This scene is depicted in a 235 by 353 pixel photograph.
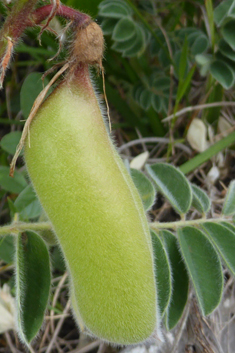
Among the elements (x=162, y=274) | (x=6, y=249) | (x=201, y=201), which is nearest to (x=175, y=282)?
(x=162, y=274)

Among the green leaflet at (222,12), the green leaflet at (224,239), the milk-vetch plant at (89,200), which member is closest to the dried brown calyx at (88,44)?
the milk-vetch plant at (89,200)

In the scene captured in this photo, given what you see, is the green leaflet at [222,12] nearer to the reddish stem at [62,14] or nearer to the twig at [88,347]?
the reddish stem at [62,14]

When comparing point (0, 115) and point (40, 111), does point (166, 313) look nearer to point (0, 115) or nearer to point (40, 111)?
point (40, 111)

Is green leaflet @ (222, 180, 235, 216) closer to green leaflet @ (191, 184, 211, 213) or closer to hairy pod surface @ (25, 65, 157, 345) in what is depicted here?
green leaflet @ (191, 184, 211, 213)

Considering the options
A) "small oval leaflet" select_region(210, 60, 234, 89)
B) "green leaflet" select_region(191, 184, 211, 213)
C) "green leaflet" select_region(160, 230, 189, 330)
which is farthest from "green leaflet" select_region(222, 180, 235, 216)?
"small oval leaflet" select_region(210, 60, 234, 89)

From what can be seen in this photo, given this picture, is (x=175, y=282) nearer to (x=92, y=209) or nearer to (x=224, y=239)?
(x=224, y=239)

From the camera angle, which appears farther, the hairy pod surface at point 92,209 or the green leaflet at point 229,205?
the green leaflet at point 229,205
